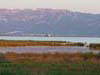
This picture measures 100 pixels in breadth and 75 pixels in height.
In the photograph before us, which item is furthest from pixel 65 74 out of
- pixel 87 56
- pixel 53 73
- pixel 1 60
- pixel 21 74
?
pixel 87 56

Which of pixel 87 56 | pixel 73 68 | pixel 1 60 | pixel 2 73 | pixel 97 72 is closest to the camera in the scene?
pixel 2 73

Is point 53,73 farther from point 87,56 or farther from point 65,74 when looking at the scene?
point 87,56

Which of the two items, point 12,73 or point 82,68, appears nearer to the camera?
point 12,73

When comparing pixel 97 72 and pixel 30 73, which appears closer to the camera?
pixel 30 73

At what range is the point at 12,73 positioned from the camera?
22.6 m

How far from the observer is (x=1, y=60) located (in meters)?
32.8

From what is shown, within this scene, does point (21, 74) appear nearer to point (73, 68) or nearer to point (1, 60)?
point (73, 68)

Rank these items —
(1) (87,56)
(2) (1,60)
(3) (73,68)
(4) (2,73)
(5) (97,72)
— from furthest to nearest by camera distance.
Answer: (1) (87,56) → (2) (1,60) → (3) (73,68) → (5) (97,72) → (4) (2,73)

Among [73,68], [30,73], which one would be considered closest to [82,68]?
[73,68]

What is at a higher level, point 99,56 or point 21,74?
point 21,74

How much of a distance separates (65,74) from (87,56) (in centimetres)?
1538

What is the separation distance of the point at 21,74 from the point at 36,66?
6105mm

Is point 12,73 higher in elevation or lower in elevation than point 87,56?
higher

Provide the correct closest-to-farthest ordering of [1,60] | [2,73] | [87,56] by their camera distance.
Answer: [2,73]
[1,60]
[87,56]
